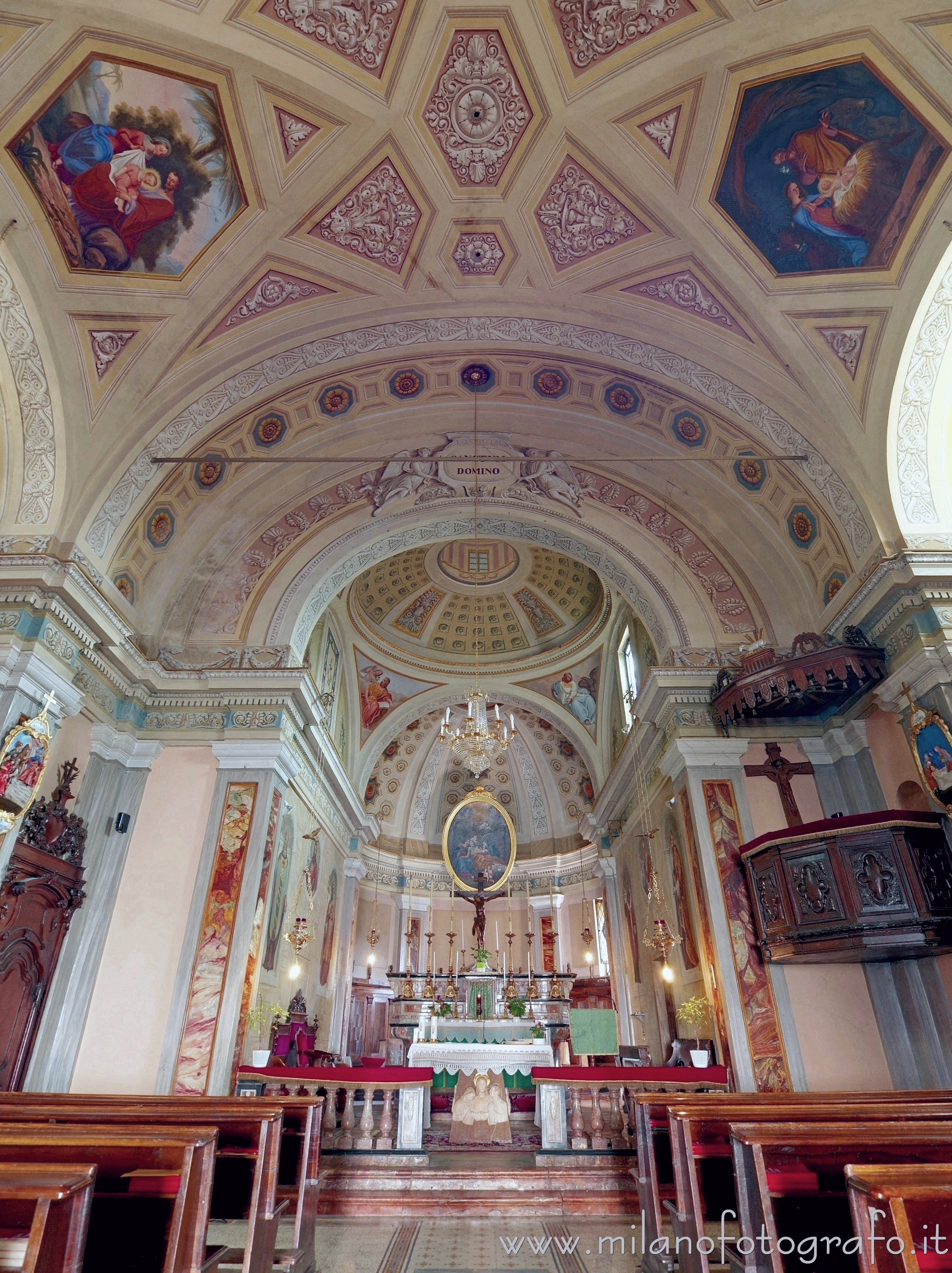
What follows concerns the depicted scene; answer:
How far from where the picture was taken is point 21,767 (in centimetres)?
759

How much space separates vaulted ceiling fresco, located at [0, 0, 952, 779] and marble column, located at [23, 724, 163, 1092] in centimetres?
148

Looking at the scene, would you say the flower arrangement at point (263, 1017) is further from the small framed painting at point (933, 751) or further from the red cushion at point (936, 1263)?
the small framed painting at point (933, 751)

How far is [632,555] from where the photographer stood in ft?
39.7

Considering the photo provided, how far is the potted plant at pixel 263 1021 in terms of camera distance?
814 cm

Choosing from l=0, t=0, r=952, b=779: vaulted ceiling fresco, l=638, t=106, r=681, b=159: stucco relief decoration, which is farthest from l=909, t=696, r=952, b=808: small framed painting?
l=638, t=106, r=681, b=159: stucco relief decoration

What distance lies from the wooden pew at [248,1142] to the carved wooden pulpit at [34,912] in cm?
356

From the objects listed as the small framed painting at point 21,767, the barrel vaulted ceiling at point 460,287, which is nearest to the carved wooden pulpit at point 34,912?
the small framed painting at point 21,767

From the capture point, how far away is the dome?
18.2 m

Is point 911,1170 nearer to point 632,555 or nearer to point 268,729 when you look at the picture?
point 268,729

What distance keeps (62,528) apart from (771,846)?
32.0 ft

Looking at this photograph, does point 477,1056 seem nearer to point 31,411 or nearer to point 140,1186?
point 140,1186

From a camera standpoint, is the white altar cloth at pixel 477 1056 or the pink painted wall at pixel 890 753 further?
the white altar cloth at pixel 477 1056

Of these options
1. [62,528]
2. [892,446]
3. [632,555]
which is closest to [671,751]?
[632,555]

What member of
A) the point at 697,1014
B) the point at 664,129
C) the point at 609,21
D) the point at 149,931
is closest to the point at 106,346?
the point at 609,21
